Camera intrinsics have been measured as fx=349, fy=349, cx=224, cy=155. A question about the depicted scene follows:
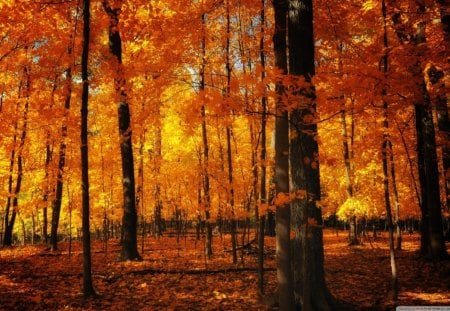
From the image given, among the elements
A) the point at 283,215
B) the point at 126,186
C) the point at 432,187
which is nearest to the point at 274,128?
the point at 283,215

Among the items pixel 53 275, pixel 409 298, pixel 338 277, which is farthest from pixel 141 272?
pixel 409 298

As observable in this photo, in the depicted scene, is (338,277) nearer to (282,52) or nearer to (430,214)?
(430,214)

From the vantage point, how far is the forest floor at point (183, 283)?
7.59 m

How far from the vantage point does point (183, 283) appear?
9453mm

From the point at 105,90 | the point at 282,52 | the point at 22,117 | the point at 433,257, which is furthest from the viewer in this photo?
the point at 105,90

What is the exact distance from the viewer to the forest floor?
24.9 ft

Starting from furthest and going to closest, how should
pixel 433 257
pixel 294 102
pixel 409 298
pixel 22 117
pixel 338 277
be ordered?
pixel 22 117 < pixel 433 257 < pixel 338 277 < pixel 409 298 < pixel 294 102

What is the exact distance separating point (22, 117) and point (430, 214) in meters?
15.7

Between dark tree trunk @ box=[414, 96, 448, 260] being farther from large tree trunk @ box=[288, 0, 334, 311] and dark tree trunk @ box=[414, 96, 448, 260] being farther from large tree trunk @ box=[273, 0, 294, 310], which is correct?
large tree trunk @ box=[273, 0, 294, 310]

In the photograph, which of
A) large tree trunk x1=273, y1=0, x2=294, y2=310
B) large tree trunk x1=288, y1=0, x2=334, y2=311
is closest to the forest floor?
large tree trunk x1=288, y1=0, x2=334, y2=311

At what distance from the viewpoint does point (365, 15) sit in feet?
30.8

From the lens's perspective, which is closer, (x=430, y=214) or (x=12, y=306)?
(x=12, y=306)

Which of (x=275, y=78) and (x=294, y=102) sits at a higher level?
(x=275, y=78)

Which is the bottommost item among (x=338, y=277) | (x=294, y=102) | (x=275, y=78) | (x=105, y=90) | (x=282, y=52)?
(x=338, y=277)
